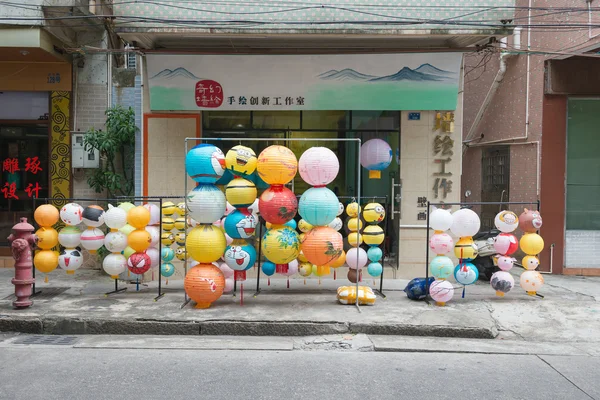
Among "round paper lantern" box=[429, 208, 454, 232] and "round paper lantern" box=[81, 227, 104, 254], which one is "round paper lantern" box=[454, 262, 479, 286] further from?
"round paper lantern" box=[81, 227, 104, 254]

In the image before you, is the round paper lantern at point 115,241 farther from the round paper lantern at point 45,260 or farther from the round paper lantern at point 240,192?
the round paper lantern at point 240,192

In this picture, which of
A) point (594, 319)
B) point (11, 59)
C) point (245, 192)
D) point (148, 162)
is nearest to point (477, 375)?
point (594, 319)

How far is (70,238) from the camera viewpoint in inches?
325

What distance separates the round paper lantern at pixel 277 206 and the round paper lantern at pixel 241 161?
46 cm

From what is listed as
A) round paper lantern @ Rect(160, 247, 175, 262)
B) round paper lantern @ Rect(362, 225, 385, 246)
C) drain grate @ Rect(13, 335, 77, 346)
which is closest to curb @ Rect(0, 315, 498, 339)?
drain grate @ Rect(13, 335, 77, 346)

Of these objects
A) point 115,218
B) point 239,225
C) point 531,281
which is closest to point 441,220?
point 531,281

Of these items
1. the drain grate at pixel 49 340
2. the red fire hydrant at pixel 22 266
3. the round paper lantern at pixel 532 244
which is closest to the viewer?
the drain grate at pixel 49 340

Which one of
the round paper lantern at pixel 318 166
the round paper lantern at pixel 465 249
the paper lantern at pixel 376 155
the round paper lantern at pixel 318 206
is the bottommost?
the round paper lantern at pixel 465 249

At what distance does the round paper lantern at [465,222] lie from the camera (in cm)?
800

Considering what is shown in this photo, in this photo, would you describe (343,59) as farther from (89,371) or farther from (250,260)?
(89,371)

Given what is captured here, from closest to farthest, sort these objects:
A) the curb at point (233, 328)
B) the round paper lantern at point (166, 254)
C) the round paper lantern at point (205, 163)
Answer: the curb at point (233, 328)
the round paper lantern at point (205, 163)
the round paper lantern at point (166, 254)

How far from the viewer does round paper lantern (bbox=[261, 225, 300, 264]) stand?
7.35 m

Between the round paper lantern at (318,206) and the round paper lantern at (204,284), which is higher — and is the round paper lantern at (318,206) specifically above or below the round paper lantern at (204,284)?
above

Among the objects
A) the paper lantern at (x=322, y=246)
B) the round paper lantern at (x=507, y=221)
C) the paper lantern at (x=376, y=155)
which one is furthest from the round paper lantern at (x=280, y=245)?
the round paper lantern at (x=507, y=221)
